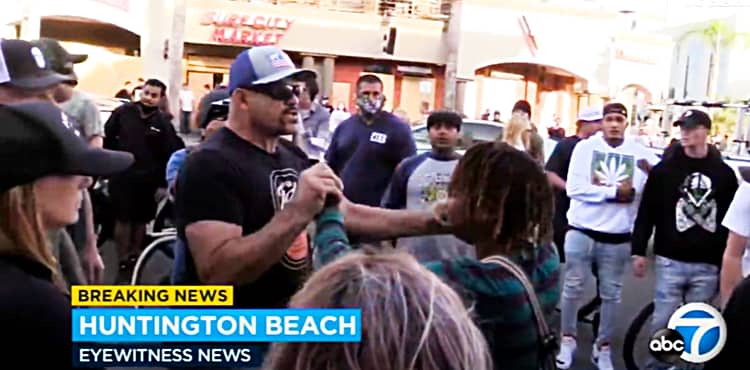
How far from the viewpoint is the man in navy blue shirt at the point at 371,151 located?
754 cm

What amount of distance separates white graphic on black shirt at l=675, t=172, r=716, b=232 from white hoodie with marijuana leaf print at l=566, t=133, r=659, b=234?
48 cm

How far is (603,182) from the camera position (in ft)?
21.9

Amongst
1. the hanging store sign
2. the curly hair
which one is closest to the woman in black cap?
the curly hair

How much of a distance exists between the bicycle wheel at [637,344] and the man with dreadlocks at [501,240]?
155 inches

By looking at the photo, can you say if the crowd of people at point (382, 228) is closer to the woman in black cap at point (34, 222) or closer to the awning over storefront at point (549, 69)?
the woman in black cap at point (34, 222)

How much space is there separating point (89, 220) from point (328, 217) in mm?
2469

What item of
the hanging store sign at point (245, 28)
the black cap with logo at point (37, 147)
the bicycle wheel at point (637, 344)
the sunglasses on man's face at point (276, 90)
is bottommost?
the bicycle wheel at point (637, 344)

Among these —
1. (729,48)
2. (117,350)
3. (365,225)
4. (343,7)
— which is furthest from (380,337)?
(729,48)

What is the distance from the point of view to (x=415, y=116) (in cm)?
3375

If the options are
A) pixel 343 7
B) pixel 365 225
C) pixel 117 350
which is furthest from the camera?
pixel 343 7

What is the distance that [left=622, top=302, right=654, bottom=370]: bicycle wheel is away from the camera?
6586 mm

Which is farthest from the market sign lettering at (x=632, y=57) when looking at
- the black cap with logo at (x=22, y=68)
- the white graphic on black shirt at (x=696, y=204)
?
the black cap with logo at (x=22, y=68)

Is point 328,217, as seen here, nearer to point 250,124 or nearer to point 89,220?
point 250,124

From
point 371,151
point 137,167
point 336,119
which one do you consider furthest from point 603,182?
point 336,119
